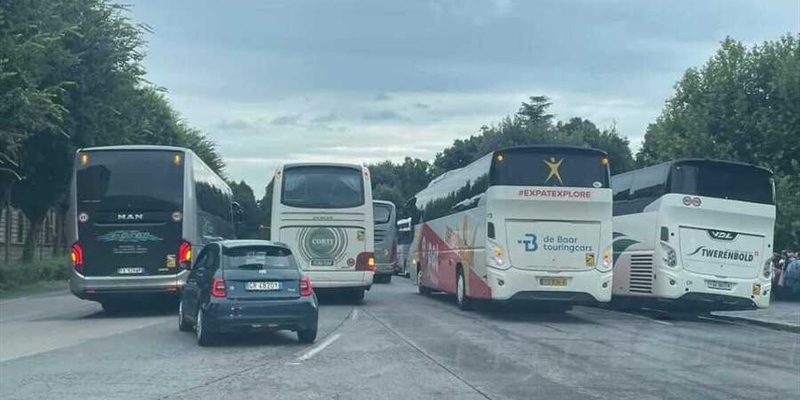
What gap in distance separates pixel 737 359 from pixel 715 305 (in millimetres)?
8386

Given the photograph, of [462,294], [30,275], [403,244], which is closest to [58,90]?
[30,275]

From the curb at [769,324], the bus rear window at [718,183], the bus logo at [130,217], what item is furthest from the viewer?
the bus rear window at [718,183]

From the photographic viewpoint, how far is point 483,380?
1209 centimetres

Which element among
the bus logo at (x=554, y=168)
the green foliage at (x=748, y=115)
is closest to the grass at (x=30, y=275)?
the bus logo at (x=554, y=168)

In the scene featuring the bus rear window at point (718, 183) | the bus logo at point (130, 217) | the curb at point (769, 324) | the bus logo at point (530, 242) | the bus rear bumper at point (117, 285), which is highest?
the bus rear window at point (718, 183)

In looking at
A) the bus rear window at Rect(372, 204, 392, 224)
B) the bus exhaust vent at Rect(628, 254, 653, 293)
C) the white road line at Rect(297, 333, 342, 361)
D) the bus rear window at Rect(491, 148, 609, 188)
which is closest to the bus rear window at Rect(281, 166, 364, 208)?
the bus rear window at Rect(491, 148, 609, 188)

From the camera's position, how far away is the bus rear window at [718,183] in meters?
22.7

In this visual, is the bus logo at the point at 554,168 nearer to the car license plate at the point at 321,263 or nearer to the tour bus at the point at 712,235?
the tour bus at the point at 712,235

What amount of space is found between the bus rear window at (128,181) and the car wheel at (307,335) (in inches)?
264

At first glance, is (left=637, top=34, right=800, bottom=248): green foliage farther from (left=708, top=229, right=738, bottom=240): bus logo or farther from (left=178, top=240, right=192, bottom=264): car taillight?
(left=178, top=240, right=192, bottom=264): car taillight

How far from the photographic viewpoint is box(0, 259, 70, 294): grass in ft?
114

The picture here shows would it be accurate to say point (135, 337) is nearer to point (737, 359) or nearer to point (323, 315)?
point (323, 315)

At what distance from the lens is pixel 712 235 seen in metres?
22.5

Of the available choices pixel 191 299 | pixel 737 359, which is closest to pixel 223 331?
pixel 191 299
